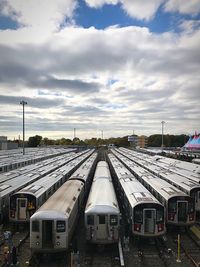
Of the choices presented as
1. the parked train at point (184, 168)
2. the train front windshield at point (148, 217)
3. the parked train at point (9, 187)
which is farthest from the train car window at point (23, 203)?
the parked train at point (184, 168)

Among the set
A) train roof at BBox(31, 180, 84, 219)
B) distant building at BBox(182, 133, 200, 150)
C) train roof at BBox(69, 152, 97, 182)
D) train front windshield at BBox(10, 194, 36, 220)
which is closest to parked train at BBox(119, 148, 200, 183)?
train roof at BBox(69, 152, 97, 182)

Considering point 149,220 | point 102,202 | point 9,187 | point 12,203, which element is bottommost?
point 149,220

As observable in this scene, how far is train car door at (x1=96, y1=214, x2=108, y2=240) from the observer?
62.2 feet

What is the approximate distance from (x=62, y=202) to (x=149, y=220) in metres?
5.88

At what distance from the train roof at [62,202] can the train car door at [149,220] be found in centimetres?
496

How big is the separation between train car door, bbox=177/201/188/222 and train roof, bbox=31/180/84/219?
770cm

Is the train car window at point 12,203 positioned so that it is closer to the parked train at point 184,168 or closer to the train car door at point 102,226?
the train car door at point 102,226

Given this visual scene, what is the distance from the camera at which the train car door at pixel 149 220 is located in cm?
1977

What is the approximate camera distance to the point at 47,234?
18.3m

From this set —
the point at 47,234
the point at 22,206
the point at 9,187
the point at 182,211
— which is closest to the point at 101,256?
the point at 47,234

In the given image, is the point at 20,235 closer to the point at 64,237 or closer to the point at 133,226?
the point at 64,237

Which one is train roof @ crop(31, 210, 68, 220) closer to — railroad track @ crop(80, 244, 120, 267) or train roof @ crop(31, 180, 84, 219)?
train roof @ crop(31, 180, 84, 219)

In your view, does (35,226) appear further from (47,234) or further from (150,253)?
(150,253)

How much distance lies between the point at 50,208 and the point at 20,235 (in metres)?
5.78
